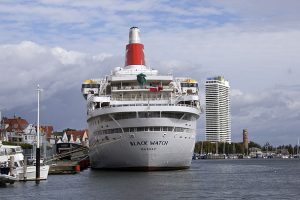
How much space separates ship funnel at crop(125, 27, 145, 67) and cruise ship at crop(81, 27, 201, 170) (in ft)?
10.4

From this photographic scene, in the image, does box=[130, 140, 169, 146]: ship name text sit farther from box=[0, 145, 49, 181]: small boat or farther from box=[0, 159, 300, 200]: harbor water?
box=[0, 145, 49, 181]: small boat

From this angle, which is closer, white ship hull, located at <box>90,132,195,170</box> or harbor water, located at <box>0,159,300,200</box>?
harbor water, located at <box>0,159,300,200</box>

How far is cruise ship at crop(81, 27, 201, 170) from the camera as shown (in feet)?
237

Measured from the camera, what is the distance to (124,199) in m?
47.3

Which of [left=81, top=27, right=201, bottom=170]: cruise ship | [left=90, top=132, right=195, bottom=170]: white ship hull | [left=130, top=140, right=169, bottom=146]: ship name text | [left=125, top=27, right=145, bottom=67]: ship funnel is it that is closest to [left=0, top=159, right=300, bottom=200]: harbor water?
[left=90, top=132, right=195, bottom=170]: white ship hull

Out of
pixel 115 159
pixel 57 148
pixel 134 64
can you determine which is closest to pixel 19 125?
pixel 57 148

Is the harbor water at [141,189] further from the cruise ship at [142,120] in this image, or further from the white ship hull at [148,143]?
the cruise ship at [142,120]

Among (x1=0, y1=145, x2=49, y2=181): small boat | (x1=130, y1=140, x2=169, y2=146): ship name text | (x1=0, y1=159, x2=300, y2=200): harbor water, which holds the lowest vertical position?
(x1=0, y1=159, x2=300, y2=200): harbor water

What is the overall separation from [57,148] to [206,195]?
114 m

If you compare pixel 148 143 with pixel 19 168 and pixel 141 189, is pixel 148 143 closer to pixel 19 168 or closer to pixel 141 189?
pixel 19 168

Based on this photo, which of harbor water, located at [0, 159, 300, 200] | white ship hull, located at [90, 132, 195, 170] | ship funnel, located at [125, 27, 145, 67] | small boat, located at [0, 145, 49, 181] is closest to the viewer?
harbor water, located at [0, 159, 300, 200]

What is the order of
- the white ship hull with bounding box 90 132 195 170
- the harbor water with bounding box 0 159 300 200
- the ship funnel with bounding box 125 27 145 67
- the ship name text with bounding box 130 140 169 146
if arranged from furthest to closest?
the ship funnel with bounding box 125 27 145 67 < the white ship hull with bounding box 90 132 195 170 < the ship name text with bounding box 130 140 169 146 < the harbor water with bounding box 0 159 300 200

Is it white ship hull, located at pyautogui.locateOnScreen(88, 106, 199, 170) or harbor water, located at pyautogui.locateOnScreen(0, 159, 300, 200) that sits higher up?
white ship hull, located at pyautogui.locateOnScreen(88, 106, 199, 170)

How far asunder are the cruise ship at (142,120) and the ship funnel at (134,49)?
316cm
